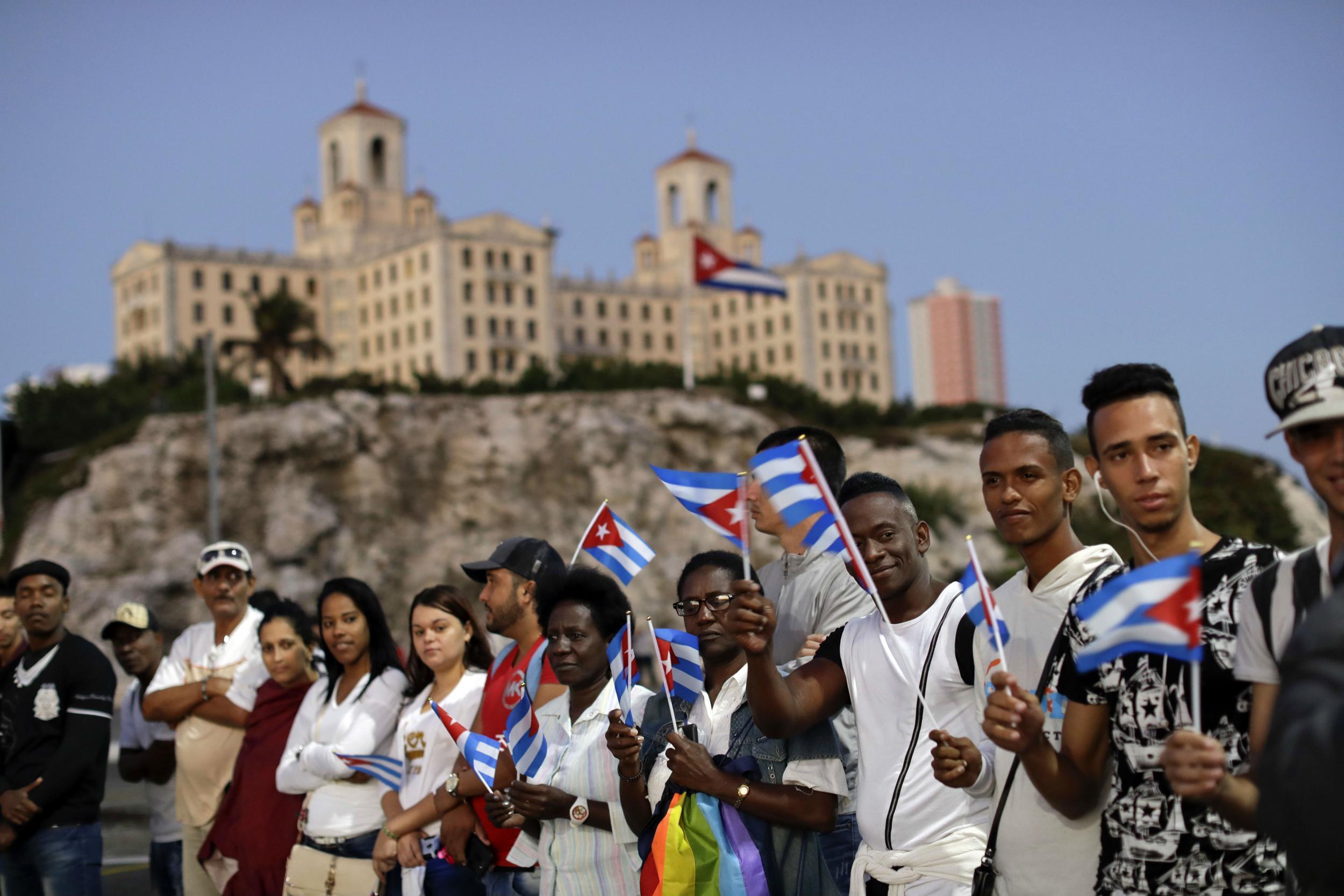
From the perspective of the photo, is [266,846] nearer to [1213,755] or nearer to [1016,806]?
[1016,806]

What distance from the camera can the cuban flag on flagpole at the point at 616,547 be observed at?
5734 mm

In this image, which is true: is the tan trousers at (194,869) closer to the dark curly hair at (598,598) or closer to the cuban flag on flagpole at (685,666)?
the dark curly hair at (598,598)

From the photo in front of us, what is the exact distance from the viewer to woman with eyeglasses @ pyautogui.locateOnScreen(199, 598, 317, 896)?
265 inches

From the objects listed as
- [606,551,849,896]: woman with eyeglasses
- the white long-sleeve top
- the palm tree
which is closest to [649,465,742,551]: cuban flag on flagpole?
[606,551,849,896]: woman with eyeglasses

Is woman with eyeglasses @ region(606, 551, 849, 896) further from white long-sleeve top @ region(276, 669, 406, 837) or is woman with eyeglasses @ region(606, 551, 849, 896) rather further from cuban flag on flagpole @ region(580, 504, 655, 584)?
white long-sleeve top @ region(276, 669, 406, 837)

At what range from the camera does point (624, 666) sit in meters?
5.13

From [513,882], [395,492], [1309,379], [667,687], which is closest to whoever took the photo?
[1309,379]

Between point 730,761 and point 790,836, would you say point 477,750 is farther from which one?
point 790,836

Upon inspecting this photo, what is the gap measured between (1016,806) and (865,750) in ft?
2.15

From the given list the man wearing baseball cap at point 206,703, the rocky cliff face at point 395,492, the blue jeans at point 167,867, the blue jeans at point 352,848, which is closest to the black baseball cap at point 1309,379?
the blue jeans at point 352,848

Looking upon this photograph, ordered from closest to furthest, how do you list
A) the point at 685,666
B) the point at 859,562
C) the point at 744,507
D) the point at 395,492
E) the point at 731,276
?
the point at 859,562 → the point at 744,507 → the point at 685,666 → the point at 731,276 → the point at 395,492

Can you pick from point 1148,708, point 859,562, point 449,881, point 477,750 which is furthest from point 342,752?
point 1148,708

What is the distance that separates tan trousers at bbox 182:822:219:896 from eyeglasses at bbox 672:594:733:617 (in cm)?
399

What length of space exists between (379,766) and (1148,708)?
4116 millimetres
